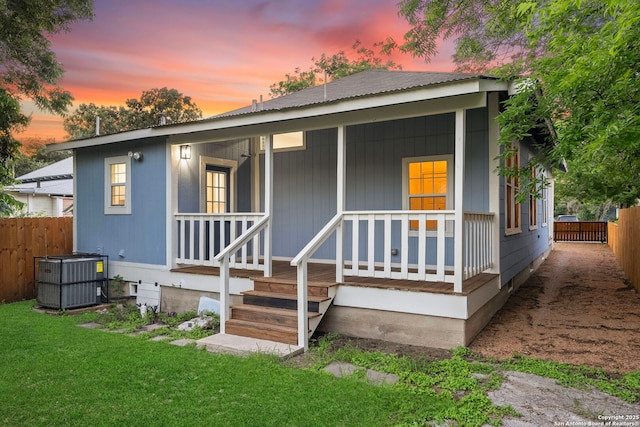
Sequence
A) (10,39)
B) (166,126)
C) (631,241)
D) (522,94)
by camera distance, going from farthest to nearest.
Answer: (10,39), (631,241), (166,126), (522,94)

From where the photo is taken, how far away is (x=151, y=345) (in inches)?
195

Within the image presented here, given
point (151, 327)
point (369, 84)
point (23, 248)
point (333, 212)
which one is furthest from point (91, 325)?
point (369, 84)

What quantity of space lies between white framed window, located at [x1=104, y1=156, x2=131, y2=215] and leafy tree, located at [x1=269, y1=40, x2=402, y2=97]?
56.9ft

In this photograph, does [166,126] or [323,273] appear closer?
[323,273]

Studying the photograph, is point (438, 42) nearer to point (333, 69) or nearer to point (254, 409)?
point (254, 409)

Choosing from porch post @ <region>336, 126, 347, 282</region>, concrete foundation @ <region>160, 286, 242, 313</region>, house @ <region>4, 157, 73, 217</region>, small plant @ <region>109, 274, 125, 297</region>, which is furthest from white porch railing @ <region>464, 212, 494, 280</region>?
house @ <region>4, 157, 73, 217</region>

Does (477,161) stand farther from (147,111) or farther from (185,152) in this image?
(147,111)

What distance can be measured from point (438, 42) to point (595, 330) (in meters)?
8.92

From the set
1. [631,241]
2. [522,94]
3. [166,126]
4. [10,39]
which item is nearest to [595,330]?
[522,94]

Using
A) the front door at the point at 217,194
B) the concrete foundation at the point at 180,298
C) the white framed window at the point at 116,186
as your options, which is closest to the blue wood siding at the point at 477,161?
the concrete foundation at the point at 180,298

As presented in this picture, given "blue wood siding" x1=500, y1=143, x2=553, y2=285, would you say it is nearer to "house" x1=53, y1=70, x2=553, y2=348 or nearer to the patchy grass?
"house" x1=53, y1=70, x2=553, y2=348

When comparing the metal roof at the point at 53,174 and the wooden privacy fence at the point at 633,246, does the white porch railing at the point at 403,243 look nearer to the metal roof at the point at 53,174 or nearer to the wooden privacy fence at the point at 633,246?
the wooden privacy fence at the point at 633,246

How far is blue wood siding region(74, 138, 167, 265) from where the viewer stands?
24.4ft

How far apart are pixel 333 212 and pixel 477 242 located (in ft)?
9.32
